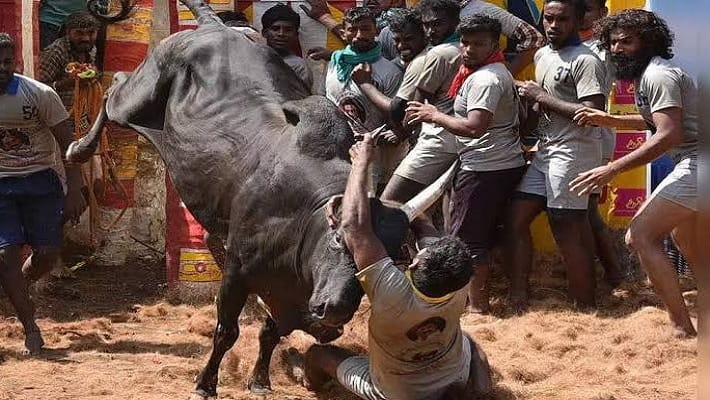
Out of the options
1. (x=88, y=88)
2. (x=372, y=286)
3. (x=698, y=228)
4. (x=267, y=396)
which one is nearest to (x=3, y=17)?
(x=88, y=88)

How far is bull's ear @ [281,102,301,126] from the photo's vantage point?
211 inches

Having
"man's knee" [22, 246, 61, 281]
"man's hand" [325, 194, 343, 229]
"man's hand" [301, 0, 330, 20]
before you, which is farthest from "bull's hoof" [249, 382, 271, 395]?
"man's hand" [301, 0, 330, 20]

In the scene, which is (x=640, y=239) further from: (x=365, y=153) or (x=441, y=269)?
(x=365, y=153)

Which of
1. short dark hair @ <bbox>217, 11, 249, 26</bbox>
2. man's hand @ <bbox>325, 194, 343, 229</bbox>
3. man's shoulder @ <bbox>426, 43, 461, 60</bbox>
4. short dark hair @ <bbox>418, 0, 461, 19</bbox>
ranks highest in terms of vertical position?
short dark hair @ <bbox>418, 0, 461, 19</bbox>

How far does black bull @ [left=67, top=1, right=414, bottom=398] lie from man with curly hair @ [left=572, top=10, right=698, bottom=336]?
1430 millimetres

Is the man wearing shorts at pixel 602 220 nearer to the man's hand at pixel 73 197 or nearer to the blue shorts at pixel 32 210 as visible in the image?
the man's hand at pixel 73 197

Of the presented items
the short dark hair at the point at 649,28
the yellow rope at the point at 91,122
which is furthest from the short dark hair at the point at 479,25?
the yellow rope at the point at 91,122

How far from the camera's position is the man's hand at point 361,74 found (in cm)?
684

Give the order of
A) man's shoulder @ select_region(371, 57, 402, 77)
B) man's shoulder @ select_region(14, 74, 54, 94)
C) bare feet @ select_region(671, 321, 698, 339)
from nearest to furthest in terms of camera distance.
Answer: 1. bare feet @ select_region(671, 321, 698, 339)
2. man's shoulder @ select_region(14, 74, 54, 94)
3. man's shoulder @ select_region(371, 57, 402, 77)

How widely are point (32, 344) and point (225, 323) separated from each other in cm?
173

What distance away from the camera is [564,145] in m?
6.51

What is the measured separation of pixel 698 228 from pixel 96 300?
7413 mm

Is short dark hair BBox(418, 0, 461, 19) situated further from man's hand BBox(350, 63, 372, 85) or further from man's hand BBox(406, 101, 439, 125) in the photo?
man's hand BBox(406, 101, 439, 125)

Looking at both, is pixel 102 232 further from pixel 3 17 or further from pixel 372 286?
pixel 372 286
